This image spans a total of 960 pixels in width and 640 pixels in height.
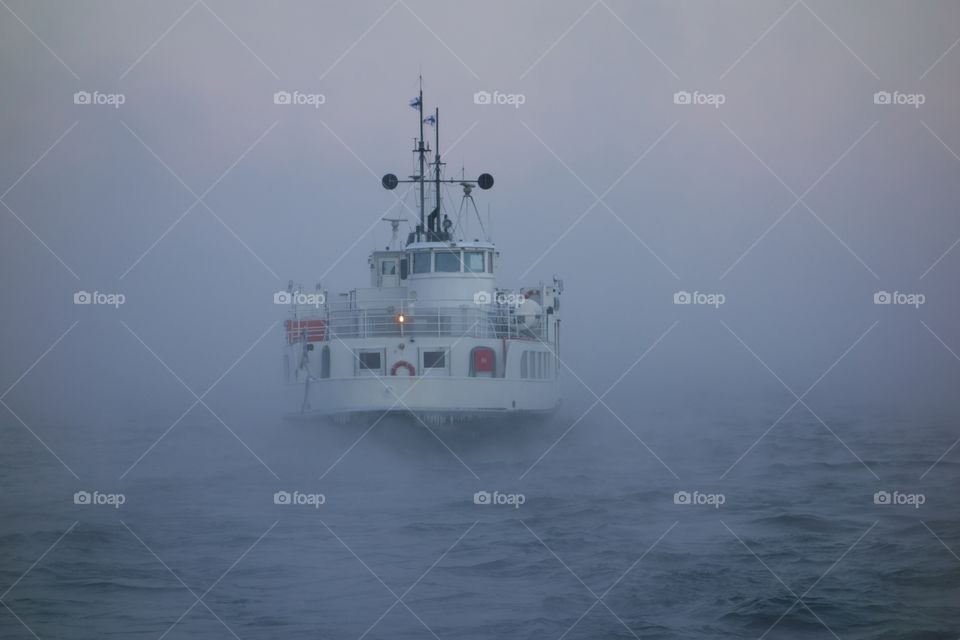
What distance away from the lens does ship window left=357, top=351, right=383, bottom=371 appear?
28422 millimetres

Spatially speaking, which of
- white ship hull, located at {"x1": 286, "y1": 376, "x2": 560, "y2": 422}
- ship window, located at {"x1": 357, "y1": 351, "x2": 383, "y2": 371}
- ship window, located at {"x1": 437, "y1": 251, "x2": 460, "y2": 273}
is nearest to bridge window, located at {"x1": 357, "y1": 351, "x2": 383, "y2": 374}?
ship window, located at {"x1": 357, "y1": 351, "x2": 383, "y2": 371}

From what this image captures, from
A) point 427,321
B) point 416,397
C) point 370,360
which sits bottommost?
point 416,397

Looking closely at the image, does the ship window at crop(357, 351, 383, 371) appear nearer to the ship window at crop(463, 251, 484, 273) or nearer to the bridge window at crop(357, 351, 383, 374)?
the bridge window at crop(357, 351, 383, 374)

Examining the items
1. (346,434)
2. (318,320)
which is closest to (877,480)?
(346,434)

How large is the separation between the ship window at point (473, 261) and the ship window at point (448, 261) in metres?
0.22

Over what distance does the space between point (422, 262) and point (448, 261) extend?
0.77 m

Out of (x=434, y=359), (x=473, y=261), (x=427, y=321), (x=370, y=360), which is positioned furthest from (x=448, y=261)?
(x=370, y=360)

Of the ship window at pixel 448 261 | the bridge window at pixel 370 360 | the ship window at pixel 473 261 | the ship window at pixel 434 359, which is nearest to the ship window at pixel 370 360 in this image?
the bridge window at pixel 370 360

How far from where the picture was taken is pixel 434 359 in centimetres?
2827

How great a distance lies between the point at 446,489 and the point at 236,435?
13.8 m

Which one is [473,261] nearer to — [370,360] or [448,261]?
[448,261]

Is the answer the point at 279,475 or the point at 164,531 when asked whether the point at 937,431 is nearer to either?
the point at 279,475

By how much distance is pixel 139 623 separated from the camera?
13289 mm

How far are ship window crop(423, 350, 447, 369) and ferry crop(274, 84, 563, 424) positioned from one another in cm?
2
